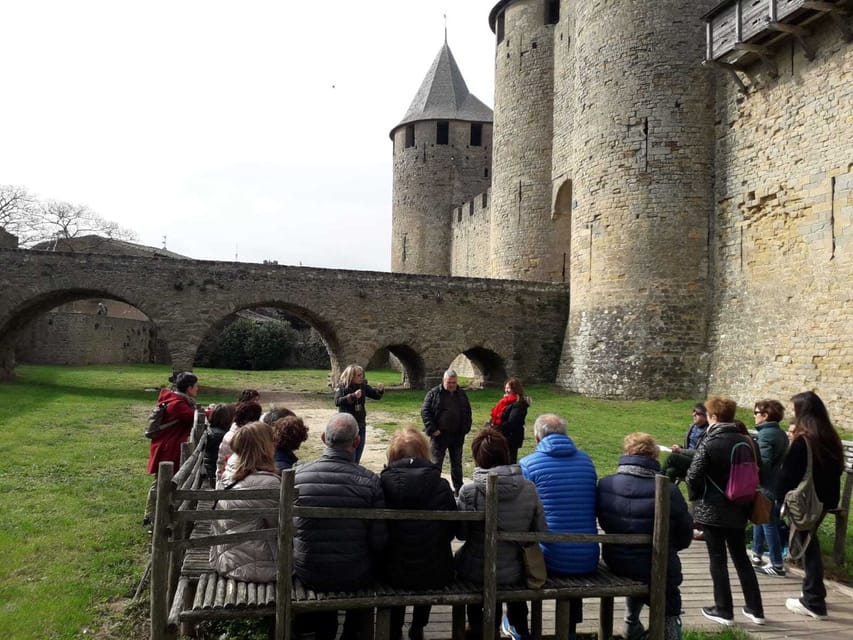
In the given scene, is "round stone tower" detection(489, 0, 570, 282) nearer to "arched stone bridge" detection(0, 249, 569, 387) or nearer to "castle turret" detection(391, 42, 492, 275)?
"arched stone bridge" detection(0, 249, 569, 387)

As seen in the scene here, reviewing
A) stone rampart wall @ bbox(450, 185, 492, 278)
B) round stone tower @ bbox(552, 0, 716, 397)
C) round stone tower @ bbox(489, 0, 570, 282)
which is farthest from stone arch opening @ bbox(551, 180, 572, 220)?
stone rampart wall @ bbox(450, 185, 492, 278)

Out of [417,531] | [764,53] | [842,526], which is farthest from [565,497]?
[764,53]

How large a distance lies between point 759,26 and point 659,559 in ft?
48.2

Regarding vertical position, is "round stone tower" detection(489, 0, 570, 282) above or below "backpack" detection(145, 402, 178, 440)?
above

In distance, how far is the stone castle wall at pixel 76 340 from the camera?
97.7 feet

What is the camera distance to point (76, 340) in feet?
101

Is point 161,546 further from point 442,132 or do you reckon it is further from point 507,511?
point 442,132

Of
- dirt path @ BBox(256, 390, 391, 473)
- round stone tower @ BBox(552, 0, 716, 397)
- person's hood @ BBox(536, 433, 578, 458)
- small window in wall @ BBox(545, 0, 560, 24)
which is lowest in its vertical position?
dirt path @ BBox(256, 390, 391, 473)

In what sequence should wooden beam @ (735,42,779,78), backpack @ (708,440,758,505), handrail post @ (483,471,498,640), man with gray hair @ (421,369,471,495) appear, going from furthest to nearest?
wooden beam @ (735,42,779,78) → man with gray hair @ (421,369,471,495) → backpack @ (708,440,758,505) → handrail post @ (483,471,498,640)

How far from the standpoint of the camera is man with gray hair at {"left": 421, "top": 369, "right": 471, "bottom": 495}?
791 cm

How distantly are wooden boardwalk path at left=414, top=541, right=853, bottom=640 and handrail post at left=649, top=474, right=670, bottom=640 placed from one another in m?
0.65

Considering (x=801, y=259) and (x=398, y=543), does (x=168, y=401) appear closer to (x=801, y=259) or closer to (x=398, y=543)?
(x=398, y=543)

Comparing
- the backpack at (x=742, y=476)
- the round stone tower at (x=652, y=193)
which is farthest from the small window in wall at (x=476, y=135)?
the backpack at (x=742, y=476)

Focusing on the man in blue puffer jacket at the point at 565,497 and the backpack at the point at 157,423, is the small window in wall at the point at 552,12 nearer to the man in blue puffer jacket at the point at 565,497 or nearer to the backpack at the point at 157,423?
the backpack at the point at 157,423
